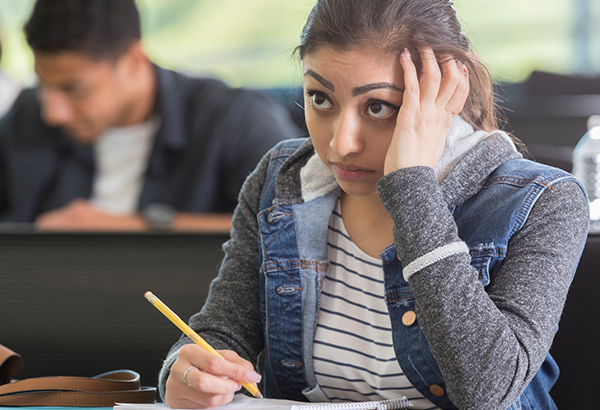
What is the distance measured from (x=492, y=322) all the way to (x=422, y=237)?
0.13 meters

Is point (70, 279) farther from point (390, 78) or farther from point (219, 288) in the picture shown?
point (390, 78)

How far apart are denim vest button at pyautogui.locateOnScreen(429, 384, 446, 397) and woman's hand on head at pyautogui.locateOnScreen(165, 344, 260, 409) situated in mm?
262

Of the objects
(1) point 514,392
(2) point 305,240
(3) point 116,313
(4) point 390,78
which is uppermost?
(4) point 390,78

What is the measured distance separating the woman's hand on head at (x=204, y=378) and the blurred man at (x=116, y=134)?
1.42m

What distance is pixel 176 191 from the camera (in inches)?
98.3

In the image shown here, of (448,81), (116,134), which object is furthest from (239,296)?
(116,134)

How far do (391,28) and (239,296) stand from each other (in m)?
0.49

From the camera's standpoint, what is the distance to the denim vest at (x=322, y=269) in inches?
35.9

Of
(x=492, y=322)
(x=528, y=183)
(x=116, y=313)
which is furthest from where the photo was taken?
(x=116, y=313)

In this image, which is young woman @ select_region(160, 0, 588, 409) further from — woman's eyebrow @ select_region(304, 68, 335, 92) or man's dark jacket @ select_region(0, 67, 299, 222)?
man's dark jacket @ select_region(0, 67, 299, 222)

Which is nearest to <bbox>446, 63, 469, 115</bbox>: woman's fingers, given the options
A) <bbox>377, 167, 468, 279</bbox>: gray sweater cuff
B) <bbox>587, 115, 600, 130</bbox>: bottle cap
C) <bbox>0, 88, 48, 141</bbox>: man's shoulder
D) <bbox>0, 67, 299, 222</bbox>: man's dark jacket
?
<bbox>377, 167, 468, 279</bbox>: gray sweater cuff

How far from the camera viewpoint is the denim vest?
913 mm

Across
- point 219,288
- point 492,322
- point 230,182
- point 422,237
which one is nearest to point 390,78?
point 422,237

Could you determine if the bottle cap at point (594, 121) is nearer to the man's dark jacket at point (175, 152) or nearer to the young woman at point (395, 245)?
the man's dark jacket at point (175, 152)
